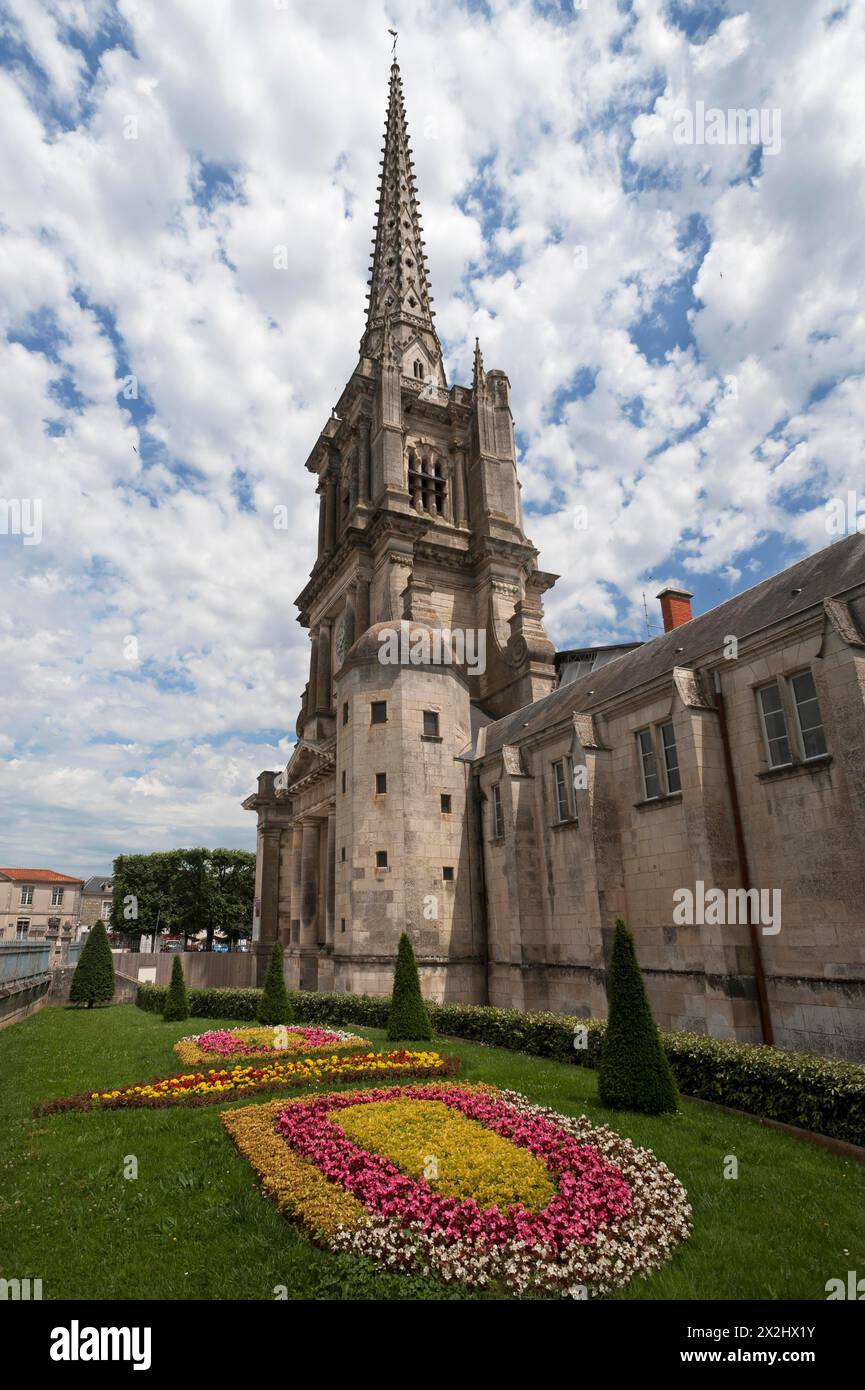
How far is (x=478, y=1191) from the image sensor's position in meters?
8.61

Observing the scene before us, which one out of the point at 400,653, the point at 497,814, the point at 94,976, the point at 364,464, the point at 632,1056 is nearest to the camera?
the point at 632,1056

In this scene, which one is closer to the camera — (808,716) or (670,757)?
(808,716)

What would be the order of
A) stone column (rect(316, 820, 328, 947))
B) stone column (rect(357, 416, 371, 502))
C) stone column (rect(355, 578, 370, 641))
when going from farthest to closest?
1. stone column (rect(357, 416, 371, 502))
2. stone column (rect(355, 578, 370, 641))
3. stone column (rect(316, 820, 328, 947))

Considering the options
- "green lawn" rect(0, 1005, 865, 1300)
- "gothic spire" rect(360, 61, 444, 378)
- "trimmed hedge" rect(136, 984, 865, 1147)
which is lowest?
"green lawn" rect(0, 1005, 865, 1300)

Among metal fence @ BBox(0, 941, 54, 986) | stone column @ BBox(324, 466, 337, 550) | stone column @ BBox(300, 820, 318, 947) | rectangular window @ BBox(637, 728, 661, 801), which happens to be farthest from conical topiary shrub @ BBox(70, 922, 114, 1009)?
stone column @ BBox(324, 466, 337, 550)

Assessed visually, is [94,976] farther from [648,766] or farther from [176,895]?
[176,895]

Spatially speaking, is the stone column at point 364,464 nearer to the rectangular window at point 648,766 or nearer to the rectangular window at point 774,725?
the rectangular window at point 648,766

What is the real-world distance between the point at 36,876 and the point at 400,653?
86.9 meters

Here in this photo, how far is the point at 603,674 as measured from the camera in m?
26.3

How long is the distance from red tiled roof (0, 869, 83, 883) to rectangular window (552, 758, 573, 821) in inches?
3500

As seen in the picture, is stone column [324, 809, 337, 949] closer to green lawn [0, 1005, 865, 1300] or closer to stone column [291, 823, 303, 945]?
stone column [291, 823, 303, 945]

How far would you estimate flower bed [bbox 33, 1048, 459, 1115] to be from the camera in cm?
1382

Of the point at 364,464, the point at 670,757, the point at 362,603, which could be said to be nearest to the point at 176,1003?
the point at 670,757
